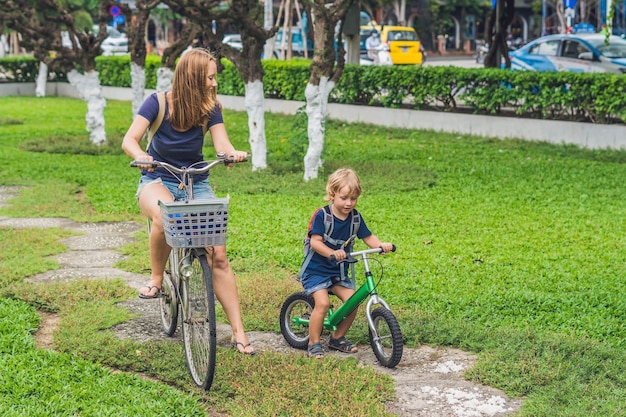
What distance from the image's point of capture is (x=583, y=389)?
15.9 ft

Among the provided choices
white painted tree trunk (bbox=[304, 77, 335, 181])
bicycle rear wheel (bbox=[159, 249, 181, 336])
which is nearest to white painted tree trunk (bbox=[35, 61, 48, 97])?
white painted tree trunk (bbox=[304, 77, 335, 181])

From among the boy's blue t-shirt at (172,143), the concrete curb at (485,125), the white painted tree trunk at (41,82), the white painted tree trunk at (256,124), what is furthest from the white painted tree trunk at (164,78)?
the white painted tree trunk at (41,82)

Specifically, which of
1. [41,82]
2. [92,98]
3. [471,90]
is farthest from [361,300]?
[41,82]

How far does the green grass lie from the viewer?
196 inches

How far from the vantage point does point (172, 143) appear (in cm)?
525

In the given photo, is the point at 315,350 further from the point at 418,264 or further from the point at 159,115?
the point at 418,264

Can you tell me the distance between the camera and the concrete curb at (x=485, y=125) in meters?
14.7

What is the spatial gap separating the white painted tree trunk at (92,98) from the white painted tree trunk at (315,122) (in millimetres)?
5001

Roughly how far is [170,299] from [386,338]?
1315 mm

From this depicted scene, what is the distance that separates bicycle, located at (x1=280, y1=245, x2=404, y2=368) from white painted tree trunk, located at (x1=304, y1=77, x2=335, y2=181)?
5.78 metres

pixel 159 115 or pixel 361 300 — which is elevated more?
pixel 159 115

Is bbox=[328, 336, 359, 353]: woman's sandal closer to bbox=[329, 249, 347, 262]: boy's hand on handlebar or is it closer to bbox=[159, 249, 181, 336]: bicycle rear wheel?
bbox=[329, 249, 347, 262]: boy's hand on handlebar

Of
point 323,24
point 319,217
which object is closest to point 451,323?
point 319,217

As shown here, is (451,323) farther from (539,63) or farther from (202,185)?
(539,63)
